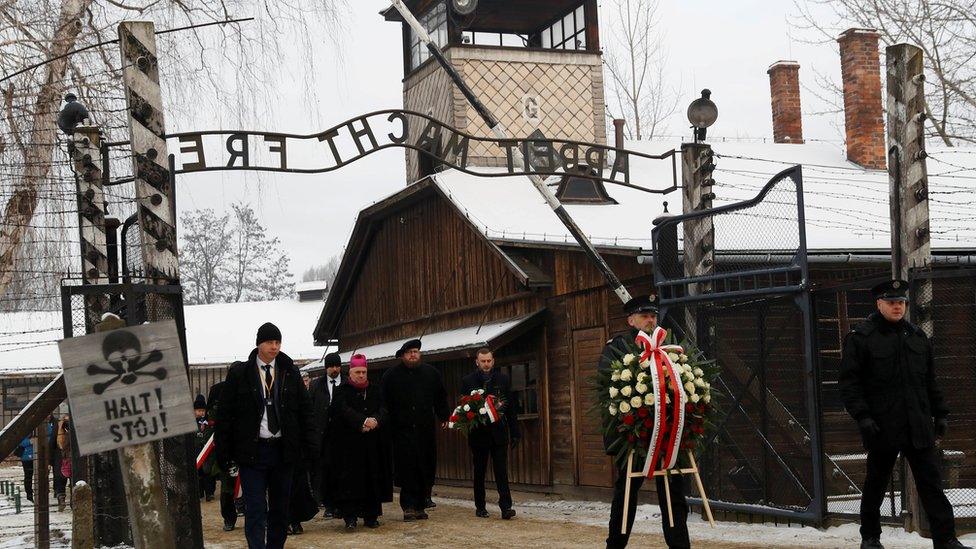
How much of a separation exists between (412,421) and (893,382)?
6.88m

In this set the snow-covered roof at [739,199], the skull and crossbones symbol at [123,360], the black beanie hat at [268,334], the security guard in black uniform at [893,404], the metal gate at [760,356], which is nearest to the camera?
the skull and crossbones symbol at [123,360]

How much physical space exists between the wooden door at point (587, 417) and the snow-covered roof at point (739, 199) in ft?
4.76

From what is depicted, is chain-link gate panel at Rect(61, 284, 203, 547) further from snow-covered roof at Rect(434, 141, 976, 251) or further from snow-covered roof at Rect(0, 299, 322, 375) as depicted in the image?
snow-covered roof at Rect(0, 299, 322, 375)

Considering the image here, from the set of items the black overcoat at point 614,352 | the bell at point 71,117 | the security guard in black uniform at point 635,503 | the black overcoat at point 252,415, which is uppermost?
the bell at point 71,117

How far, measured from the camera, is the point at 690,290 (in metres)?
13.6

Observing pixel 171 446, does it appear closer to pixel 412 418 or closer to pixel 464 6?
pixel 412 418

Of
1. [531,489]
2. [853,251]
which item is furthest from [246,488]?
[531,489]

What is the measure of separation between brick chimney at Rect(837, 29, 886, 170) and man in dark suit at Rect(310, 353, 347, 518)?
47.5ft

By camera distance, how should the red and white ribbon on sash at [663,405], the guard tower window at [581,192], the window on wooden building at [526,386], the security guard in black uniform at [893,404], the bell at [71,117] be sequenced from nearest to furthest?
the security guard in black uniform at [893,404] → the red and white ribbon on sash at [663,405] → the bell at [71,117] → the window on wooden building at [526,386] → the guard tower window at [581,192]

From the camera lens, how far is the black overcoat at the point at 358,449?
14594mm

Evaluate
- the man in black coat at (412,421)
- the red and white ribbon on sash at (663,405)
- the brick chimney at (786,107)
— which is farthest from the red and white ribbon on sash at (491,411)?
the brick chimney at (786,107)

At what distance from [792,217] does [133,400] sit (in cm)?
758

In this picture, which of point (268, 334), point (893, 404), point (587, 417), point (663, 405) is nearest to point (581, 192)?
point (587, 417)

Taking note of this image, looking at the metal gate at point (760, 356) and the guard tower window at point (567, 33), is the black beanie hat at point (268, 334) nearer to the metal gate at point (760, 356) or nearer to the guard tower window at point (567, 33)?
the metal gate at point (760, 356)
